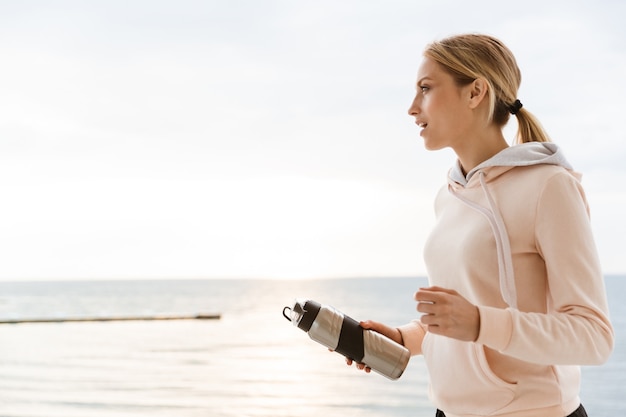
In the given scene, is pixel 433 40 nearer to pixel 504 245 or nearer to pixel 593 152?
pixel 504 245

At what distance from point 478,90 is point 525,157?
0.12 meters

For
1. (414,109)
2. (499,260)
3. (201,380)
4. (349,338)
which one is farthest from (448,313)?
(201,380)

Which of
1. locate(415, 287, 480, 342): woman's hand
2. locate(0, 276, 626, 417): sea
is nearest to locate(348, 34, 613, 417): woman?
locate(415, 287, 480, 342): woman's hand

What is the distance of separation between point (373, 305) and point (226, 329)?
9145mm

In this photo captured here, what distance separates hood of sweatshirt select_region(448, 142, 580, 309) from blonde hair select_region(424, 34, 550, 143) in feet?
0.27

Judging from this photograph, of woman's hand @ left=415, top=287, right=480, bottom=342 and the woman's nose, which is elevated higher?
the woman's nose

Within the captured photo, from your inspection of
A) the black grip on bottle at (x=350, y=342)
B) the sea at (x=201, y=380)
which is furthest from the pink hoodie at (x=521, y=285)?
the sea at (x=201, y=380)

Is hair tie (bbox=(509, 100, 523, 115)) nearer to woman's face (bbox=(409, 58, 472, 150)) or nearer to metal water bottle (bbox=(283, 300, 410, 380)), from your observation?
woman's face (bbox=(409, 58, 472, 150))

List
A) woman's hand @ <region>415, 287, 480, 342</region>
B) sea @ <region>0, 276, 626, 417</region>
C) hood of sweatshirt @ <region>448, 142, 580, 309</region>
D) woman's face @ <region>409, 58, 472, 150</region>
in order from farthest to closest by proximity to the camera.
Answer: sea @ <region>0, 276, 626, 417</region>, woman's face @ <region>409, 58, 472, 150</region>, hood of sweatshirt @ <region>448, 142, 580, 309</region>, woman's hand @ <region>415, 287, 480, 342</region>

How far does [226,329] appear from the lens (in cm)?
1234

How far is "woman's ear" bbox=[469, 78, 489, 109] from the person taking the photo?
1.02 m

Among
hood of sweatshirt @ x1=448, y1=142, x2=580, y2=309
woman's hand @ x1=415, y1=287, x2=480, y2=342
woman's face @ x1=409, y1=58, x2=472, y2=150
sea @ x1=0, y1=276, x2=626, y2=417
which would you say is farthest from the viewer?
sea @ x1=0, y1=276, x2=626, y2=417

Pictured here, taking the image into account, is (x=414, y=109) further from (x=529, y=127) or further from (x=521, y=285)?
(x=521, y=285)

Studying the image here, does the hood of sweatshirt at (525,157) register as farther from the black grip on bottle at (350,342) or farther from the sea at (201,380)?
the sea at (201,380)
